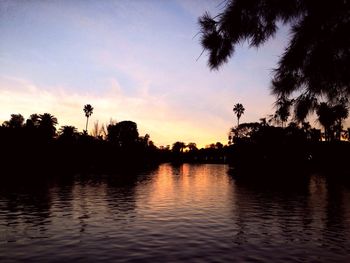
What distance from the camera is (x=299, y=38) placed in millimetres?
5141

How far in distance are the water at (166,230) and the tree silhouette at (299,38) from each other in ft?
19.6

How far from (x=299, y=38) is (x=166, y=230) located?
9.79 m

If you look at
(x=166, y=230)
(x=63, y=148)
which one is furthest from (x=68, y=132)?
(x=166, y=230)

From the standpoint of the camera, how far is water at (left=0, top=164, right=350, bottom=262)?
9953mm

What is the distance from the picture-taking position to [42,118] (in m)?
75.6

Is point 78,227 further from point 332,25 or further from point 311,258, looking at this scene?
point 332,25

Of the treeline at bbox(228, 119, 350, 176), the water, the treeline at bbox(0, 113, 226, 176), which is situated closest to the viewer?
the water

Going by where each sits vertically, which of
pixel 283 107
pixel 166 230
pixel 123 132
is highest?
pixel 123 132

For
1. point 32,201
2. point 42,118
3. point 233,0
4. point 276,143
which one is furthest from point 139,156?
point 233,0

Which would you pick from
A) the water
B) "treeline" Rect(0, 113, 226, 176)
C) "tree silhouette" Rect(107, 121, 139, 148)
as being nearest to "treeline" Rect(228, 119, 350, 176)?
"treeline" Rect(0, 113, 226, 176)

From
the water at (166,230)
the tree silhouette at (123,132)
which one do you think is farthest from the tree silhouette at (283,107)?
the tree silhouette at (123,132)

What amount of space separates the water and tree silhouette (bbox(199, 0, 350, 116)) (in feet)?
19.6

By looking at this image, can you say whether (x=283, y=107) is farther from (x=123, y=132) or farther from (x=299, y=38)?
(x=123, y=132)

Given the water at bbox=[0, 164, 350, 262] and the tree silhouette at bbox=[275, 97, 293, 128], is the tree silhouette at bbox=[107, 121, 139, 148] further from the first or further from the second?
the tree silhouette at bbox=[275, 97, 293, 128]
